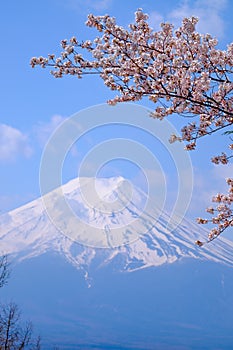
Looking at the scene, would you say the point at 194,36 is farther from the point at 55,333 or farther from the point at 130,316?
the point at 130,316

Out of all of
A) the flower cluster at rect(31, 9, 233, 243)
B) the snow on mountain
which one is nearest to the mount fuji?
the snow on mountain

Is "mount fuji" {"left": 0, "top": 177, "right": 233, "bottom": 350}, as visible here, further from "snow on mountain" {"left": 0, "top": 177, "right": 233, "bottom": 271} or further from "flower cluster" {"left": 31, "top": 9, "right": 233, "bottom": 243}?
"flower cluster" {"left": 31, "top": 9, "right": 233, "bottom": 243}

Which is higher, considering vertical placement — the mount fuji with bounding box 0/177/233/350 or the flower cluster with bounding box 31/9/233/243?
the mount fuji with bounding box 0/177/233/350

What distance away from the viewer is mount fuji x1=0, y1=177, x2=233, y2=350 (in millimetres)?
154125

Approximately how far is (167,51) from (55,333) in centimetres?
14048

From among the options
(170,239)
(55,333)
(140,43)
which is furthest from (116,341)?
(140,43)

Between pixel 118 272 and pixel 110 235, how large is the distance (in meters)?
22.0

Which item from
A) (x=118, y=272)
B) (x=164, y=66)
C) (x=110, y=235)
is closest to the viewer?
(x=164, y=66)

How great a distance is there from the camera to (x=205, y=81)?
369 cm

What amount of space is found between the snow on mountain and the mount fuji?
36 cm

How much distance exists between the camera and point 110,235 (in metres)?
156

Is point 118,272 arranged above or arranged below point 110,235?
below

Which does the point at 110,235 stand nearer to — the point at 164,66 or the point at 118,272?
the point at 118,272

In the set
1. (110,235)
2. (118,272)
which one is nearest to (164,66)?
(110,235)
